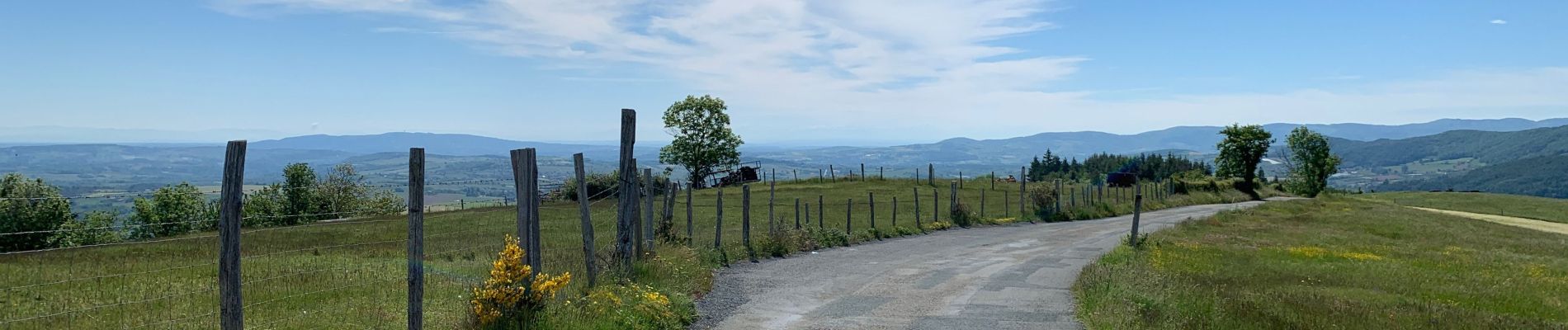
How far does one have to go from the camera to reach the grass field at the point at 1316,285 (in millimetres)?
12125

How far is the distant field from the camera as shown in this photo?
232 ft

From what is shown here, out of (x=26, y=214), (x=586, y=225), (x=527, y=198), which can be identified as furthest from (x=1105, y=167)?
(x=527, y=198)

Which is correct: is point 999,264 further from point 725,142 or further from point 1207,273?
point 725,142

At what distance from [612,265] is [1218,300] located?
9.15m

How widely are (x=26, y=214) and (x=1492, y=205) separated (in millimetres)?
102264

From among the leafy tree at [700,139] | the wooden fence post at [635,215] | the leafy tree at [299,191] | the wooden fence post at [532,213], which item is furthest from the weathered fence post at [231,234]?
the leafy tree at [700,139]

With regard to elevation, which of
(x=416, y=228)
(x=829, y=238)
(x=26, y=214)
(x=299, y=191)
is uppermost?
(x=416, y=228)

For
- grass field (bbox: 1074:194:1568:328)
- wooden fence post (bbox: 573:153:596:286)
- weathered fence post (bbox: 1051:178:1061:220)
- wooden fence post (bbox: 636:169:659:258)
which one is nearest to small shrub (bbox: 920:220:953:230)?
grass field (bbox: 1074:194:1568:328)

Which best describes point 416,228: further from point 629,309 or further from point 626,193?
point 626,193

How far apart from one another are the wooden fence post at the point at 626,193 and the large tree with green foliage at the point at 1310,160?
359ft

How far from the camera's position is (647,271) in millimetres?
14289

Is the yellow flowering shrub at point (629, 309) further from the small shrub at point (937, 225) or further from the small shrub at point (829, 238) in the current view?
the small shrub at point (937, 225)

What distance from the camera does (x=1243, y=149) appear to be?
297ft

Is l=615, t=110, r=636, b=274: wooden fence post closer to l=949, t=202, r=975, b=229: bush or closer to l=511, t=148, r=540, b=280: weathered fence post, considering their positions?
l=511, t=148, r=540, b=280: weathered fence post
